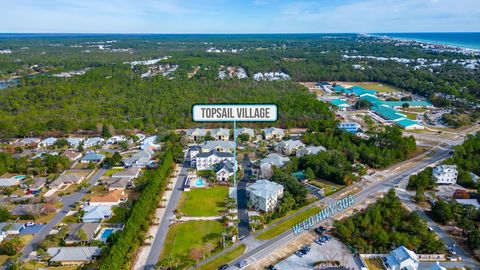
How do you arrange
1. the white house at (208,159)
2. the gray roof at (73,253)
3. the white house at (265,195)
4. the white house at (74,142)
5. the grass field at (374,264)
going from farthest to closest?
the white house at (74,142) < the white house at (208,159) < the white house at (265,195) < the gray roof at (73,253) < the grass field at (374,264)

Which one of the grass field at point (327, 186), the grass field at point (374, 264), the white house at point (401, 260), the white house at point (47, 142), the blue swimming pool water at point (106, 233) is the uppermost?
the white house at point (47, 142)

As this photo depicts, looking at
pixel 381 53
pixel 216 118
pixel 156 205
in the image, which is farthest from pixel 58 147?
pixel 381 53

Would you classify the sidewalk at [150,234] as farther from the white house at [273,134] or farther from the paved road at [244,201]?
the white house at [273,134]

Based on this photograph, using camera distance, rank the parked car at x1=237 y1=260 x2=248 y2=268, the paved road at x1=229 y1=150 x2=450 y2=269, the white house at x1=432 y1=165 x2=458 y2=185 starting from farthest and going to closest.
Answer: the white house at x1=432 y1=165 x2=458 y2=185
the paved road at x1=229 y1=150 x2=450 y2=269
the parked car at x1=237 y1=260 x2=248 y2=268

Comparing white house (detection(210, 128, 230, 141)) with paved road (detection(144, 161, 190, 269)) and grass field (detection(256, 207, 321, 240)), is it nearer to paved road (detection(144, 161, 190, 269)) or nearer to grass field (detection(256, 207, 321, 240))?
paved road (detection(144, 161, 190, 269))

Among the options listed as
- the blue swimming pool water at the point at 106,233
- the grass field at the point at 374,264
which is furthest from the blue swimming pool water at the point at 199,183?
the grass field at the point at 374,264

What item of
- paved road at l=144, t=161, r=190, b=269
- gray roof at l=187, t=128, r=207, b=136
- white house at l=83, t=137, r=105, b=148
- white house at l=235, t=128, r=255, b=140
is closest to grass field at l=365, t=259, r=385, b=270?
paved road at l=144, t=161, r=190, b=269

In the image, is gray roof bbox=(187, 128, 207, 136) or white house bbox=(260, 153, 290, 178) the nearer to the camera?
white house bbox=(260, 153, 290, 178)
